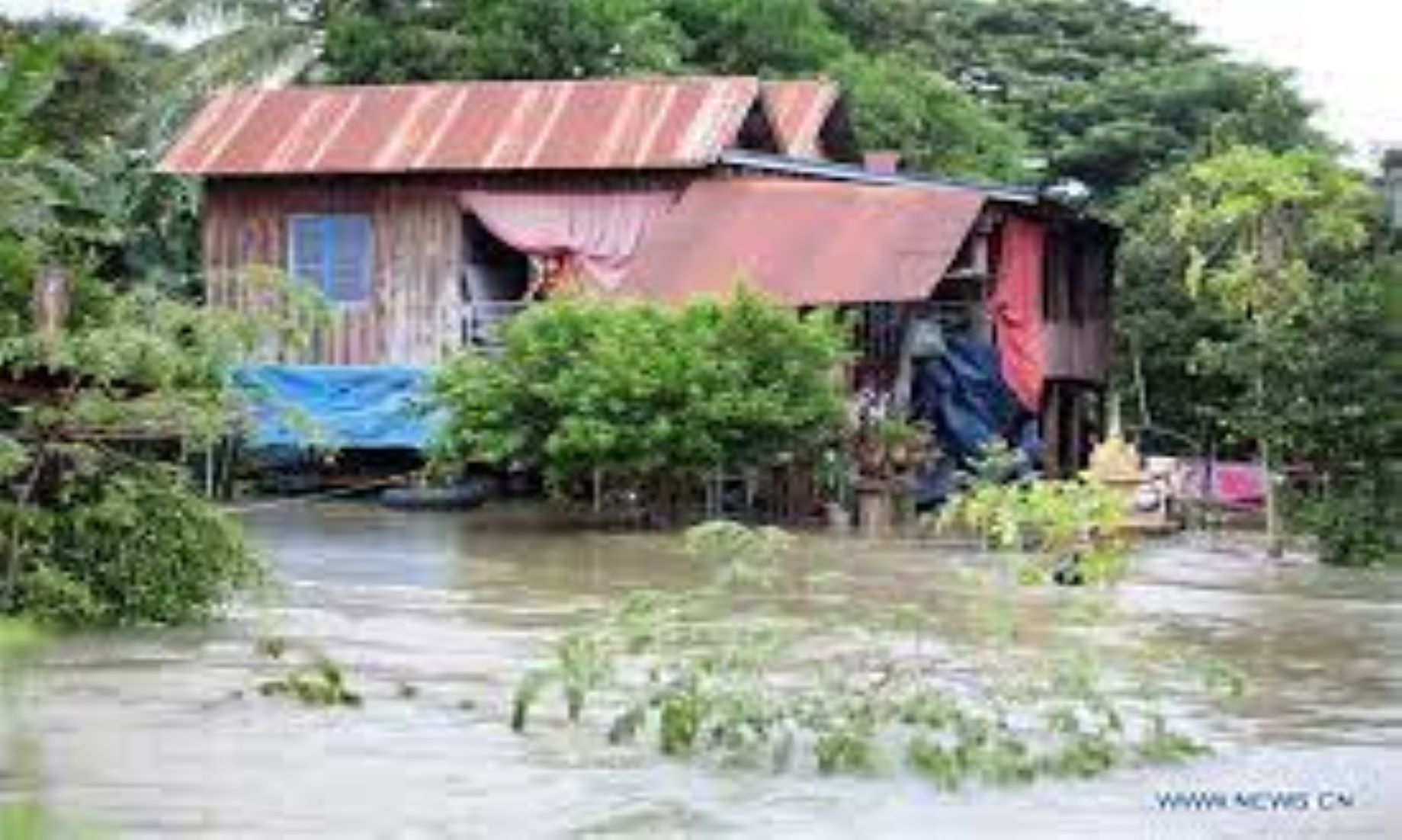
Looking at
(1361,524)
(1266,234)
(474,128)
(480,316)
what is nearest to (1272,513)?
(1361,524)

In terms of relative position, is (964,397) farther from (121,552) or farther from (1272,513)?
(121,552)

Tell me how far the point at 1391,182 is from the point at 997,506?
15.3 meters

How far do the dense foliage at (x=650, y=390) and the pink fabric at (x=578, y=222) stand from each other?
10.5 ft

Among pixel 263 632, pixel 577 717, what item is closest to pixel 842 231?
pixel 263 632

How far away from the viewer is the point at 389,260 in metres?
26.3

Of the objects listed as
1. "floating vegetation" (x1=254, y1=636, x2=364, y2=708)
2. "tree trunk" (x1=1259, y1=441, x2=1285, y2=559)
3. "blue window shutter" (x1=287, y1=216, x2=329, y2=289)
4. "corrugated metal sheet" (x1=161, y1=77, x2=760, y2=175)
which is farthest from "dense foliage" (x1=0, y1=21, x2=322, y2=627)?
"blue window shutter" (x1=287, y1=216, x2=329, y2=289)

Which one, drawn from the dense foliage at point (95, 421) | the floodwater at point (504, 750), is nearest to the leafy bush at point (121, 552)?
the dense foliage at point (95, 421)

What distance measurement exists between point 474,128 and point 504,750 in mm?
17525

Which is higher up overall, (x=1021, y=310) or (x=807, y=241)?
(x=807, y=241)

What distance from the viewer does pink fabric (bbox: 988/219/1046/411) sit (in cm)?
2584

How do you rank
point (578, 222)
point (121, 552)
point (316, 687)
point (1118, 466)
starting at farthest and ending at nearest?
point (578, 222), point (1118, 466), point (121, 552), point (316, 687)

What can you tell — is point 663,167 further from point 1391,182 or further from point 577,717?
point 577,717

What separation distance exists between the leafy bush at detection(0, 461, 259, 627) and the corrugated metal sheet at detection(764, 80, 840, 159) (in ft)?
50.4

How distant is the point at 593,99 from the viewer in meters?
25.9
